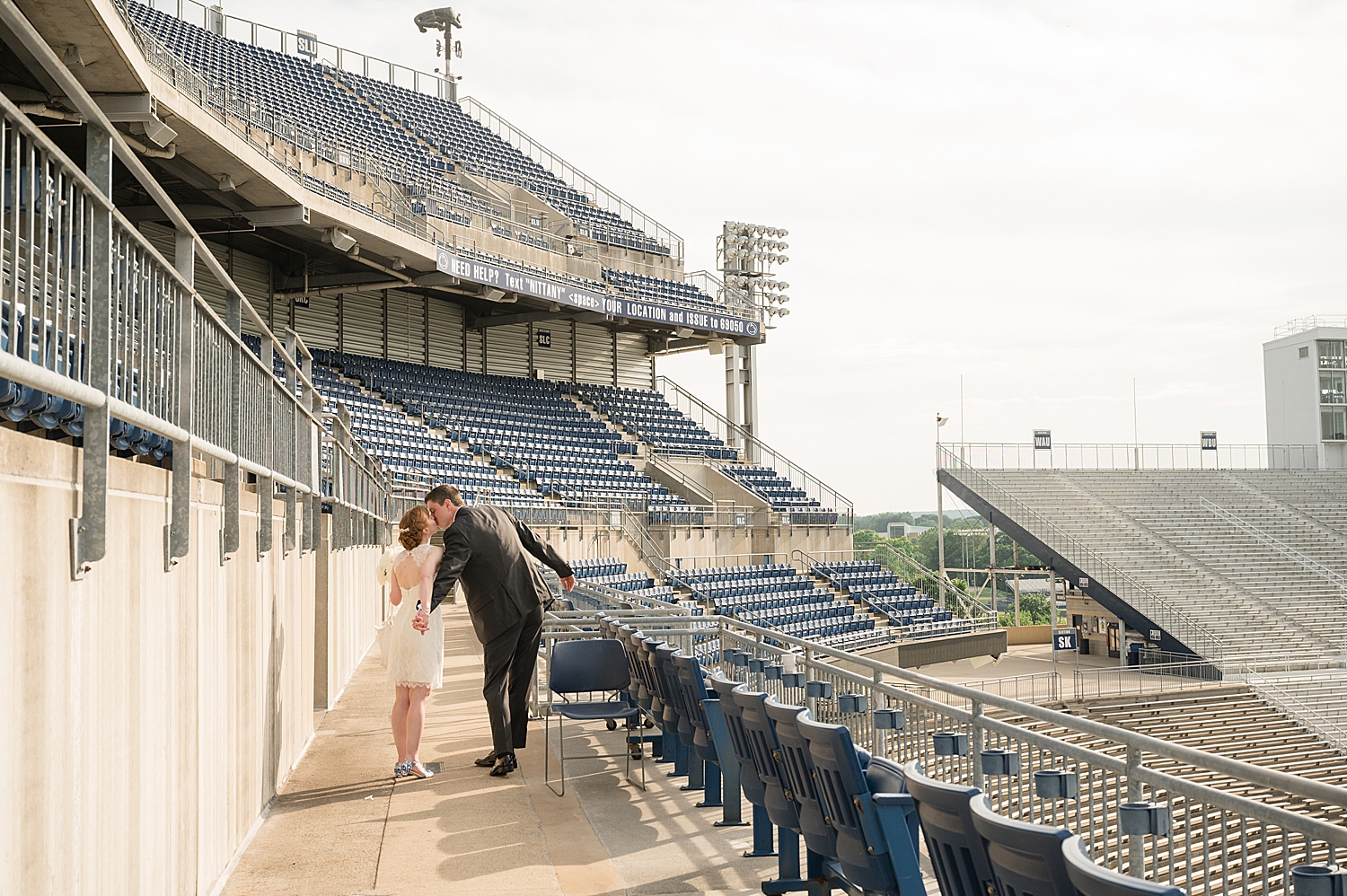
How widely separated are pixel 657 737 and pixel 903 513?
7409 inches

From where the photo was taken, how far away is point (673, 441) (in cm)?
3694

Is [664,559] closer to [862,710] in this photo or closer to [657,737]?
[657,737]

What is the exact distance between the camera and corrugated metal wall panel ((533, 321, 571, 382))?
37844 mm

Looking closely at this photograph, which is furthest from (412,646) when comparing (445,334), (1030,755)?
(445,334)

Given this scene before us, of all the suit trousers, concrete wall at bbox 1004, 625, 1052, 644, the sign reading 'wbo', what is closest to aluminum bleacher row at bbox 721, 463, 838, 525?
the sign reading 'wbo'

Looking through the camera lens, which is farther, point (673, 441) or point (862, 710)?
point (673, 441)

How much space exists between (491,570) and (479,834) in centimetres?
185

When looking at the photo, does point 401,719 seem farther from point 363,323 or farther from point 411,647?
point 363,323

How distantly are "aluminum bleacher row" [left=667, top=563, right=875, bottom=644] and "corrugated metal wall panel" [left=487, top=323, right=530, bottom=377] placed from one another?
1153cm

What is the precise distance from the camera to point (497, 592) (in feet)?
23.3

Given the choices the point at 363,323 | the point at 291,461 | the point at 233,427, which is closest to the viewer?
the point at 233,427

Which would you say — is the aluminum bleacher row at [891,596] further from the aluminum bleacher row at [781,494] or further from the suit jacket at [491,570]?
the suit jacket at [491,570]

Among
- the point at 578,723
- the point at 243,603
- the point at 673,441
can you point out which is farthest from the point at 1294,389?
the point at 243,603

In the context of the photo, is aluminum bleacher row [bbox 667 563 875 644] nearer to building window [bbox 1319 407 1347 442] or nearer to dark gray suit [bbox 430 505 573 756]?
dark gray suit [bbox 430 505 573 756]
